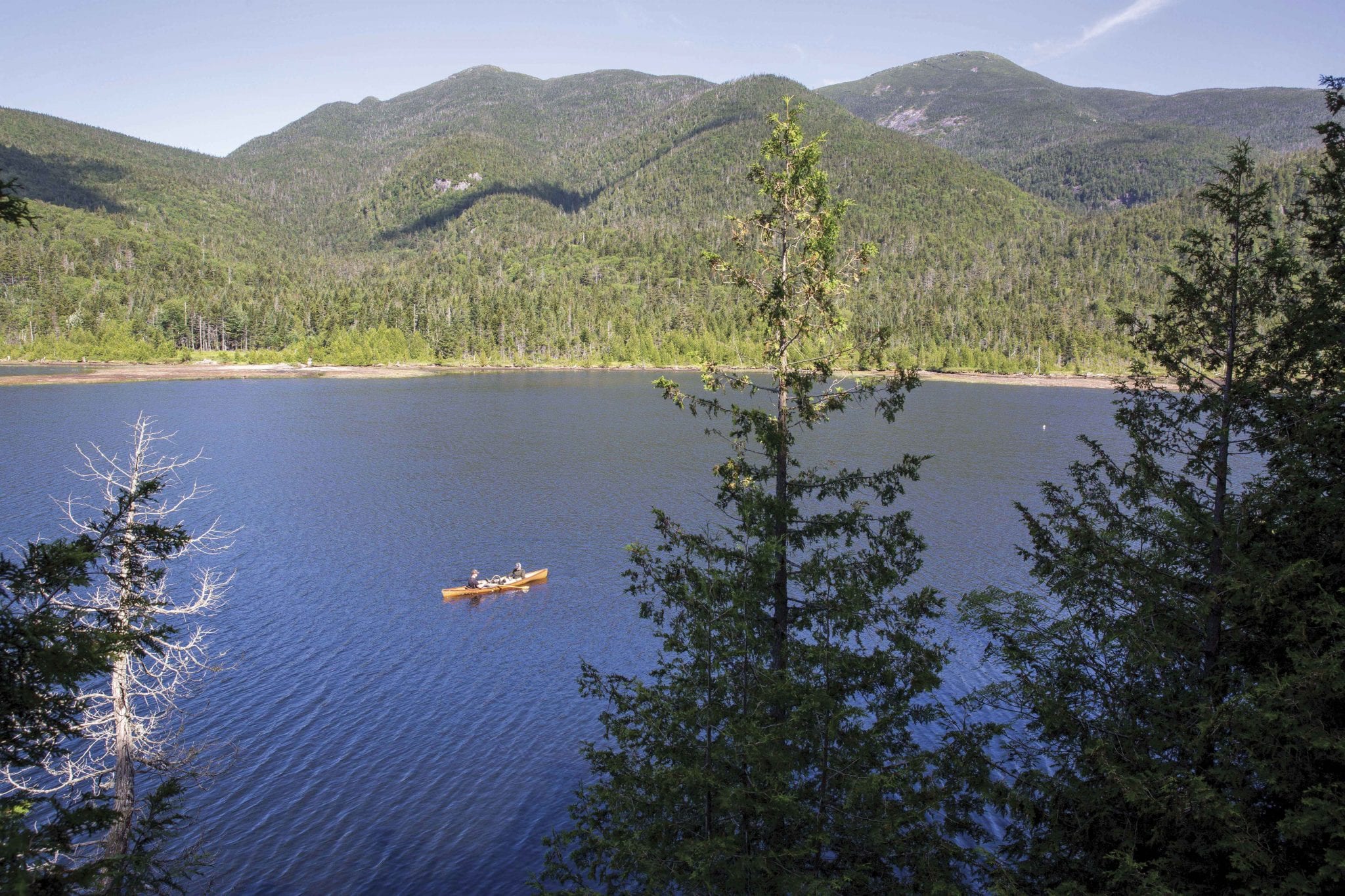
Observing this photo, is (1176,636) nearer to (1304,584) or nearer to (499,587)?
(1304,584)

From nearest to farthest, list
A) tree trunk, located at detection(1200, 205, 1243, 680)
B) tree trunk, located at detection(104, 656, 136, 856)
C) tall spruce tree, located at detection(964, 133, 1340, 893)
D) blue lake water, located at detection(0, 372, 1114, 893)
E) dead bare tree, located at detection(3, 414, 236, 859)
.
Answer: dead bare tree, located at detection(3, 414, 236, 859) < tall spruce tree, located at detection(964, 133, 1340, 893) < tree trunk, located at detection(1200, 205, 1243, 680) < tree trunk, located at detection(104, 656, 136, 856) < blue lake water, located at detection(0, 372, 1114, 893)

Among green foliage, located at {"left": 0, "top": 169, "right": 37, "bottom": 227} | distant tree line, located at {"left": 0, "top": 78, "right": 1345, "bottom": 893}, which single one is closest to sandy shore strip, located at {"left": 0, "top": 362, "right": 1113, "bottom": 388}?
distant tree line, located at {"left": 0, "top": 78, "right": 1345, "bottom": 893}

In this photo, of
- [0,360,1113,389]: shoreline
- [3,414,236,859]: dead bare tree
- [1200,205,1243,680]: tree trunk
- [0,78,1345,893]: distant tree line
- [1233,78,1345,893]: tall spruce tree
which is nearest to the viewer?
[1233,78,1345,893]: tall spruce tree

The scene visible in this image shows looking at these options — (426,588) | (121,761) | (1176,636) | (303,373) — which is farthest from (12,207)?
(303,373)

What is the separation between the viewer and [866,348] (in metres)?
12.5

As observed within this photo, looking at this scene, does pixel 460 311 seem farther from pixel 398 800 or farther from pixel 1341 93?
pixel 1341 93

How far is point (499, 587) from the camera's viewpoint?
3400cm

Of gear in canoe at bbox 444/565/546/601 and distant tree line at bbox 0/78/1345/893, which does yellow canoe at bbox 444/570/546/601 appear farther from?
distant tree line at bbox 0/78/1345/893

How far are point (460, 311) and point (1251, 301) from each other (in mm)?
177936

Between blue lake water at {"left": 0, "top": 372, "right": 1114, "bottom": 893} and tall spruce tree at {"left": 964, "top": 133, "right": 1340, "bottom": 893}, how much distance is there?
9.75 metres

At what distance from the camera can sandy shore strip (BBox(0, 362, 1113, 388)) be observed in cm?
11619

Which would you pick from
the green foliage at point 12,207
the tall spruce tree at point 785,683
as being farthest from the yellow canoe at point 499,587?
the green foliage at point 12,207

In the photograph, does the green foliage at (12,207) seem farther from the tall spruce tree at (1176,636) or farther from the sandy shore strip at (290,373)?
the sandy shore strip at (290,373)

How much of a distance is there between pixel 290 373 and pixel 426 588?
400 ft
